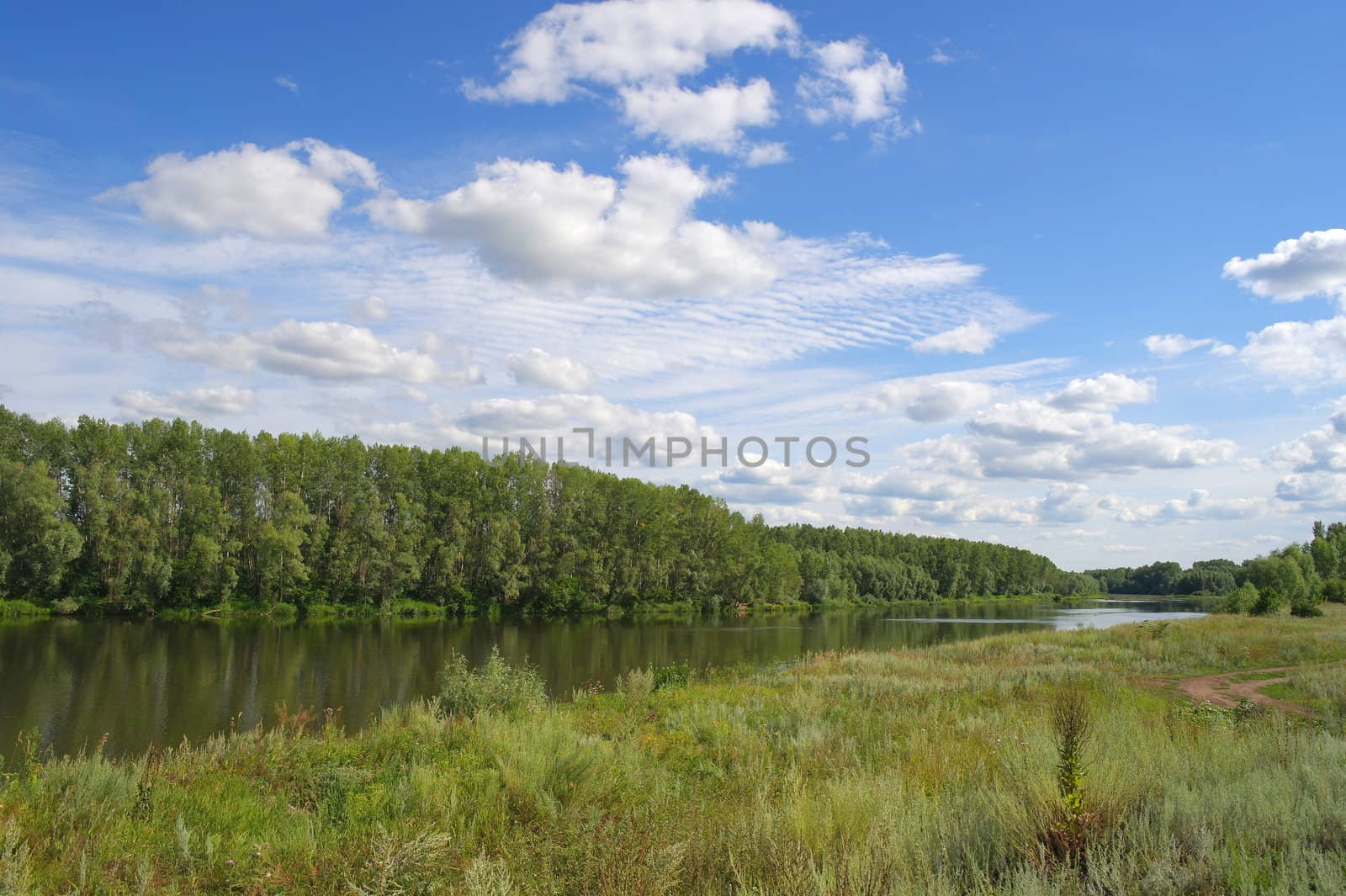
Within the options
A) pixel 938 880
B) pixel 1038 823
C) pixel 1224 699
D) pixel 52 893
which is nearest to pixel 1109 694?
pixel 1224 699

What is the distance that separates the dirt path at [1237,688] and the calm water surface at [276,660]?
1640cm

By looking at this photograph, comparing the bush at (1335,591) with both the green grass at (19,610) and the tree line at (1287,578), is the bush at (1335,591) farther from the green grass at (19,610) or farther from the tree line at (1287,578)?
the green grass at (19,610)

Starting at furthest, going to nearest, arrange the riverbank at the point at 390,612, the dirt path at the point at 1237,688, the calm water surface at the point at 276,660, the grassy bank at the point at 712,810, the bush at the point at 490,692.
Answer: the riverbank at the point at 390,612 → the calm water surface at the point at 276,660 → the dirt path at the point at 1237,688 → the bush at the point at 490,692 → the grassy bank at the point at 712,810

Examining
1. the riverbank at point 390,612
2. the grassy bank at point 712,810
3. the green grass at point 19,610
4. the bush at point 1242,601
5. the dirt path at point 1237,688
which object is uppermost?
the grassy bank at point 712,810

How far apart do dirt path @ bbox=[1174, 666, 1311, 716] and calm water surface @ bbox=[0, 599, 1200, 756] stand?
646 inches

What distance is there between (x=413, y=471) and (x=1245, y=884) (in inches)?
2714

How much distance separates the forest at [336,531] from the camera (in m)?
50.3

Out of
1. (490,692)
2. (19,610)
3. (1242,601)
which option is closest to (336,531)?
(19,610)

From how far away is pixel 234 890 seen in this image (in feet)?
19.3

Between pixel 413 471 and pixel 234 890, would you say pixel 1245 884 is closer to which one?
pixel 234 890

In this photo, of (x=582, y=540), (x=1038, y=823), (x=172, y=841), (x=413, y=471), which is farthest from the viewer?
(x=582, y=540)

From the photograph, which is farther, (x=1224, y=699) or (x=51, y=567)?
(x=51, y=567)

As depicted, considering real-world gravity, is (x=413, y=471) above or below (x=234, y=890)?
above

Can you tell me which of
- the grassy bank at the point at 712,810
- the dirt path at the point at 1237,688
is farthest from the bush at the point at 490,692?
the dirt path at the point at 1237,688
